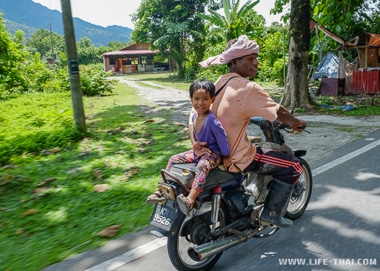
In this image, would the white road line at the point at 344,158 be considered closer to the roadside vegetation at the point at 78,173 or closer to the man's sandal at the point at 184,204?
the roadside vegetation at the point at 78,173

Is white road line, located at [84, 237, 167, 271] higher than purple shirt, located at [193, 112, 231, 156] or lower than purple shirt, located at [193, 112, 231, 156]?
lower

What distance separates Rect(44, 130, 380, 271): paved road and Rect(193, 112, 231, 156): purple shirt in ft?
3.17

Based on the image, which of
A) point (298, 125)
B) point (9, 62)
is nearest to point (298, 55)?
point (298, 125)

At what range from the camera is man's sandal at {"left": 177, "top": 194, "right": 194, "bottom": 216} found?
2.68 metres

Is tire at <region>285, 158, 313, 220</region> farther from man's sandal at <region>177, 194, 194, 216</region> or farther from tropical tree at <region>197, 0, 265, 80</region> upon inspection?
tropical tree at <region>197, 0, 265, 80</region>

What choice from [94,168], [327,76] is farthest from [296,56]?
[94,168]

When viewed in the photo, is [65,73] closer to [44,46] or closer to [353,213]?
[353,213]

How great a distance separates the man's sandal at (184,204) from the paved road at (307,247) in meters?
0.66

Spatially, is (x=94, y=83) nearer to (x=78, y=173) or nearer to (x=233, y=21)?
(x=233, y=21)

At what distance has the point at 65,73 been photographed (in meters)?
21.7

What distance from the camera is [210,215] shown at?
3.02m

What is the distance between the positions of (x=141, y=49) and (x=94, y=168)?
56.9m

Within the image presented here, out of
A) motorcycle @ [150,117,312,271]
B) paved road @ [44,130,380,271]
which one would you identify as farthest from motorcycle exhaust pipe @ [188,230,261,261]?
paved road @ [44,130,380,271]

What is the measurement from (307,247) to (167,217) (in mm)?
1373
